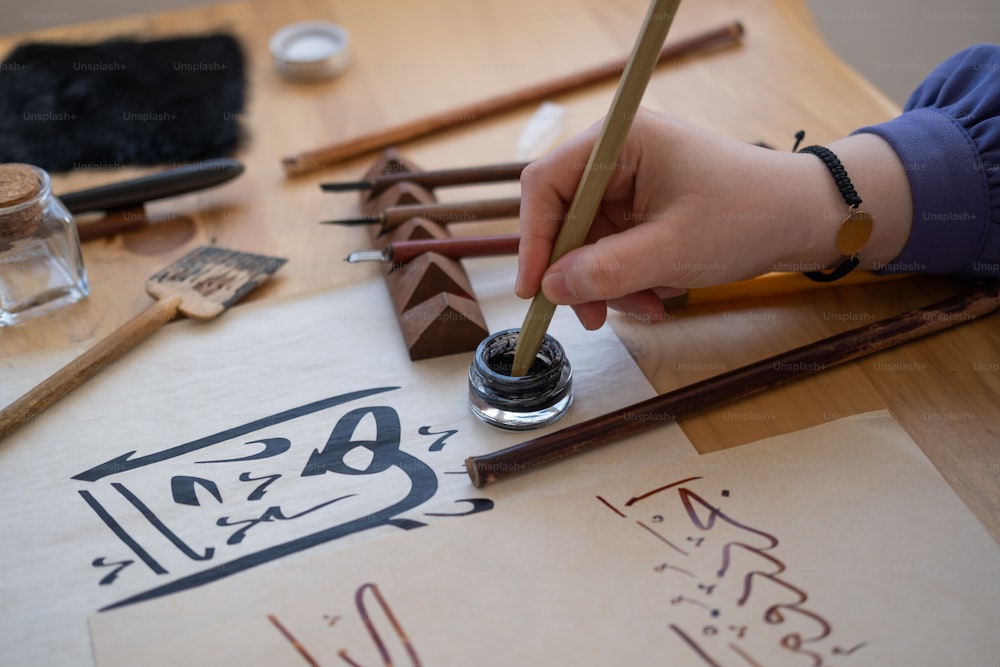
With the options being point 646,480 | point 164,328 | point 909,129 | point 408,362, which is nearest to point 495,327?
point 408,362

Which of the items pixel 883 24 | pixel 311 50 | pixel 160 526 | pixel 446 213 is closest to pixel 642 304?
pixel 446 213

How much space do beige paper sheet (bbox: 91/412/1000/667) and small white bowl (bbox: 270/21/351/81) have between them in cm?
90

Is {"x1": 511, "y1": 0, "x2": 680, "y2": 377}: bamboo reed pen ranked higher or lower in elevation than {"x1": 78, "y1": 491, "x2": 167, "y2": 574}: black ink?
higher

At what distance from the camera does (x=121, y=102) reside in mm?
1314

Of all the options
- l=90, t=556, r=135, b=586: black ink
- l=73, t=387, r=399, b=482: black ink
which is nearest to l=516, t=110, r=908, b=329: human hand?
l=73, t=387, r=399, b=482: black ink

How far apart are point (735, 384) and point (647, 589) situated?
249mm

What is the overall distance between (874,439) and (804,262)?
213 millimetres

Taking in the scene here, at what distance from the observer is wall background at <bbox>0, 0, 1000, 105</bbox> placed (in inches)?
76.5

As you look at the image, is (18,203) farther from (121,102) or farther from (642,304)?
(642,304)

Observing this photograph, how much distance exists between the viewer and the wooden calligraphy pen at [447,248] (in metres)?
0.97

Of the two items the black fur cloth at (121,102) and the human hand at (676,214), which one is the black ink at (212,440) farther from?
the black fur cloth at (121,102)

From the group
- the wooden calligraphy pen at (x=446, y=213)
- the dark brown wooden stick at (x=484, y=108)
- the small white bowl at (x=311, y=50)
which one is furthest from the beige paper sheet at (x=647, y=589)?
the small white bowl at (x=311, y=50)

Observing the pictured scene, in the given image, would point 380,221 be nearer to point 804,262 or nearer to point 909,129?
point 804,262

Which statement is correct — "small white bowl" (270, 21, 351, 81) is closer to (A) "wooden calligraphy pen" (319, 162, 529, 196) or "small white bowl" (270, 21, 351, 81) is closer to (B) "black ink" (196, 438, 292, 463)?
(A) "wooden calligraphy pen" (319, 162, 529, 196)
